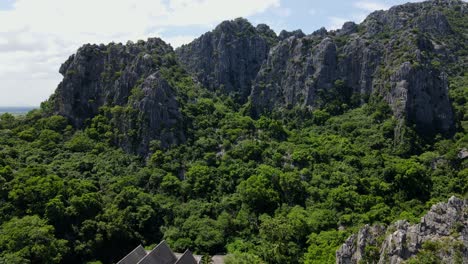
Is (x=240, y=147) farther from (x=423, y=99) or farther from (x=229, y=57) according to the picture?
(x=229, y=57)

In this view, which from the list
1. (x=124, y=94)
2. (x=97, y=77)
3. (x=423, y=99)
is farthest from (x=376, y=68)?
(x=97, y=77)

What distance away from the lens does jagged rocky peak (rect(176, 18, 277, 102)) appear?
102188mm

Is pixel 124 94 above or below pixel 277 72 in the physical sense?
below

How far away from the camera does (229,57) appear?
103438 mm

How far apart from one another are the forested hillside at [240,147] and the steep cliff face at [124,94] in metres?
0.26

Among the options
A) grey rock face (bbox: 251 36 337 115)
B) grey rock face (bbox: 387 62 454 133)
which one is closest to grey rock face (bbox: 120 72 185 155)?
grey rock face (bbox: 251 36 337 115)

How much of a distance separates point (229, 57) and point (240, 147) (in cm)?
3962

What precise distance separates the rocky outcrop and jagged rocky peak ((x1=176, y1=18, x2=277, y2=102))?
206 ft

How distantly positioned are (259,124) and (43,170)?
37.3 metres

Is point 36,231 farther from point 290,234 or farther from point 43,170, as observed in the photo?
point 290,234

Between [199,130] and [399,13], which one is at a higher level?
[399,13]

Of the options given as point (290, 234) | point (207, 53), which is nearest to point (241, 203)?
point (290, 234)

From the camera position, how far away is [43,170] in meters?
55.9

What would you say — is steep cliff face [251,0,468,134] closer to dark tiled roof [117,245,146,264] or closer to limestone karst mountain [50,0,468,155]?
limestone karst mountain [50,0,468,155]
